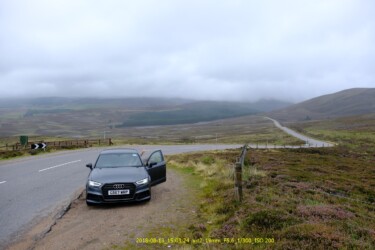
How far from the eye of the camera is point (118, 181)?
10148mm

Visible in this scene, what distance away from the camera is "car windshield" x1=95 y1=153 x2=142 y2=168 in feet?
39.0

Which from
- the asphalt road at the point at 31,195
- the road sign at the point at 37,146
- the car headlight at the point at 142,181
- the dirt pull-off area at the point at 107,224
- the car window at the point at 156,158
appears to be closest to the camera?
the dirt pull-off area at the point at 107,224

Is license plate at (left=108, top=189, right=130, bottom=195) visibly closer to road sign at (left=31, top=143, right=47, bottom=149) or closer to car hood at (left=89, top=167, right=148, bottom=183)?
car hood at (left=89, top=167, right=148, bottom=183)

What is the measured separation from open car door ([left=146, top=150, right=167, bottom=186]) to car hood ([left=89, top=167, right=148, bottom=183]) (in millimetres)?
572

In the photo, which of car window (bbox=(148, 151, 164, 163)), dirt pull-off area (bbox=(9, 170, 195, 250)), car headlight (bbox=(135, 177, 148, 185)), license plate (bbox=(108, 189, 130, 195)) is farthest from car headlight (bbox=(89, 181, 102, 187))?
car window (bbox=(148, 151, 164, 163))

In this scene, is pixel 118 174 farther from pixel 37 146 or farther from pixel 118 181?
pixel 37 146

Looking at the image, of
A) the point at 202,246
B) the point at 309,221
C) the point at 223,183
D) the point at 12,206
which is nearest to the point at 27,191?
the point at 12,206

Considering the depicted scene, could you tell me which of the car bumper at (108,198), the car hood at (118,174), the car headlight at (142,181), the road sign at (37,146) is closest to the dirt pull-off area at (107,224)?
the car bumper at (108,198)

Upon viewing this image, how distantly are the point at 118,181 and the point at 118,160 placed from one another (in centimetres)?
207

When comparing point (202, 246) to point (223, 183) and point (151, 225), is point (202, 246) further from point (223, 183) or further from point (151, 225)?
point (223, 183)

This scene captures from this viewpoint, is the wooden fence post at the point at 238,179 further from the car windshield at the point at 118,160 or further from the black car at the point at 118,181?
the car windshield at the point at 118,160

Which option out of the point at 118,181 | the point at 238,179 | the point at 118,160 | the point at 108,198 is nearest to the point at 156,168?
the point at 118,160

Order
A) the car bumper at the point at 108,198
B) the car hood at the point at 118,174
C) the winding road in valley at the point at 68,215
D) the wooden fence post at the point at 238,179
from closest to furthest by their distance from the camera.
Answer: the winding road in valley at the point at 68,215 < the wooden fence post at the point at 238,179 < the car bumper at the point at 108,198 < the car hood at the point at 118,174

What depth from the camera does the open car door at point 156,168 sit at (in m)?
12.1
